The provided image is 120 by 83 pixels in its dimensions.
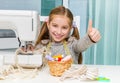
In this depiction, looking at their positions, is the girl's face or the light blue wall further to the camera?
the light blue wall

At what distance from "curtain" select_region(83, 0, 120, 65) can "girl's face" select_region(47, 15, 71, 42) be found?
3.63ft

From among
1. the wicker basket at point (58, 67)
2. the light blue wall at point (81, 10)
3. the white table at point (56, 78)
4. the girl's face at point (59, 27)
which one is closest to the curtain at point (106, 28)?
the light blue wall at point (81, 10)

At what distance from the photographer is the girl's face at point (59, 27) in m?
1.42

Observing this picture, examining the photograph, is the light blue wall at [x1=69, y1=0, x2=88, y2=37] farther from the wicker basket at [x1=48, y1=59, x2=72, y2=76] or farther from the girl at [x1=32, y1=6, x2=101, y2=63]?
the wicker basket at [x1=48, y1=59, x2=72, y2=76]

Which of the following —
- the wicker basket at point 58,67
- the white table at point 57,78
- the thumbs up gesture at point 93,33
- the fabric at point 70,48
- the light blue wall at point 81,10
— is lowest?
the white table at point 57,78

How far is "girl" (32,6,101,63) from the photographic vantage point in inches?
56.1

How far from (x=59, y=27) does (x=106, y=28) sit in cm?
117

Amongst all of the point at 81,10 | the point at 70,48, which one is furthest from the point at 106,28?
the point at 70,48

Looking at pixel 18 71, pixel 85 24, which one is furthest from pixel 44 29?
pixel 85 24

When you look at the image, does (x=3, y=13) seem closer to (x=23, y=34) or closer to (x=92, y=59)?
(x=23, y=34)

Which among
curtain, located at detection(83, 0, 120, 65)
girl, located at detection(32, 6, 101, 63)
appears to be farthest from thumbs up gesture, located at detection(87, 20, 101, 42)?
curtain, located at detection(83, 0, 120, 65)

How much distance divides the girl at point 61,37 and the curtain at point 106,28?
98 centimetres

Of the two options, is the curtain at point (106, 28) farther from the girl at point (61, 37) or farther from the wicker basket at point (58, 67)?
the wicker basket at point (58, 67)

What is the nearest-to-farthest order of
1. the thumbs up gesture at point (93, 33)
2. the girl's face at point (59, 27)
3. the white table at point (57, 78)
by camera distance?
the white table at point (57, 78) → the thumbs up gesture at point (93, 33) → the girl's face at point (59, 27)
